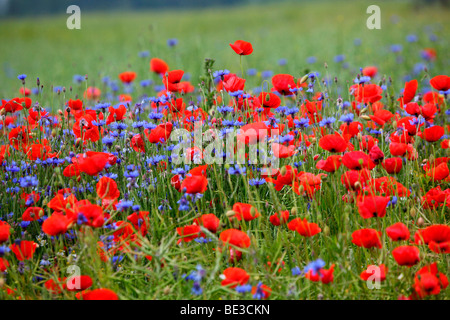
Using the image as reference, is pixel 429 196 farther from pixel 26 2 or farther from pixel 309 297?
pixel 26 2

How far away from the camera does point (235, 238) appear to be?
159 cm

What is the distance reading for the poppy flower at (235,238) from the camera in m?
1.58

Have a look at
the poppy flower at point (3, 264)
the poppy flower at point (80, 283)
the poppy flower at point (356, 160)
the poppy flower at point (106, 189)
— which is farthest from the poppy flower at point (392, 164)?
the poppy flower at point (3, 264)

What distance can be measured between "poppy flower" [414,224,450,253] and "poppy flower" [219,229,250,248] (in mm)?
570

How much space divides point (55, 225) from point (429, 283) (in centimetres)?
118

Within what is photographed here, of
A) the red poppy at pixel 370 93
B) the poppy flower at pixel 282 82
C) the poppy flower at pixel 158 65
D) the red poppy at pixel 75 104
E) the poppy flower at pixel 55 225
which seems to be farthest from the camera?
the poppy flower at pixel 158 65

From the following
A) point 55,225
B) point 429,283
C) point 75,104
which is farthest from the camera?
point 75,104

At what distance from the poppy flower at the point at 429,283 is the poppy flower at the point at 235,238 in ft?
1.79

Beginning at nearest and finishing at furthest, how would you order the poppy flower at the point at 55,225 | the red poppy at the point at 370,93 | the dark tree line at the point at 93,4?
the poppy flower at the point at 55,225
the red poppy at the point at 370,93
the dark tree line at the point at 93,4

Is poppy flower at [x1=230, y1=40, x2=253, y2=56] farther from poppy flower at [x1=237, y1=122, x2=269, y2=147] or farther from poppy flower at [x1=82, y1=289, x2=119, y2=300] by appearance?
poppy flower at [x1=82, y1=289, x2=119, y2=300]

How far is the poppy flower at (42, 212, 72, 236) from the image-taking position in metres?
1.54

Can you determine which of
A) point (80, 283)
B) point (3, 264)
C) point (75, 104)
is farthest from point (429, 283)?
point (75, 104)

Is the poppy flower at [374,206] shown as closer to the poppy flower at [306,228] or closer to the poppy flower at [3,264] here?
the poppy flower at [306,228]

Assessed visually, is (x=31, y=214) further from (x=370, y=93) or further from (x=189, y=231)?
(x=370, y=93)
